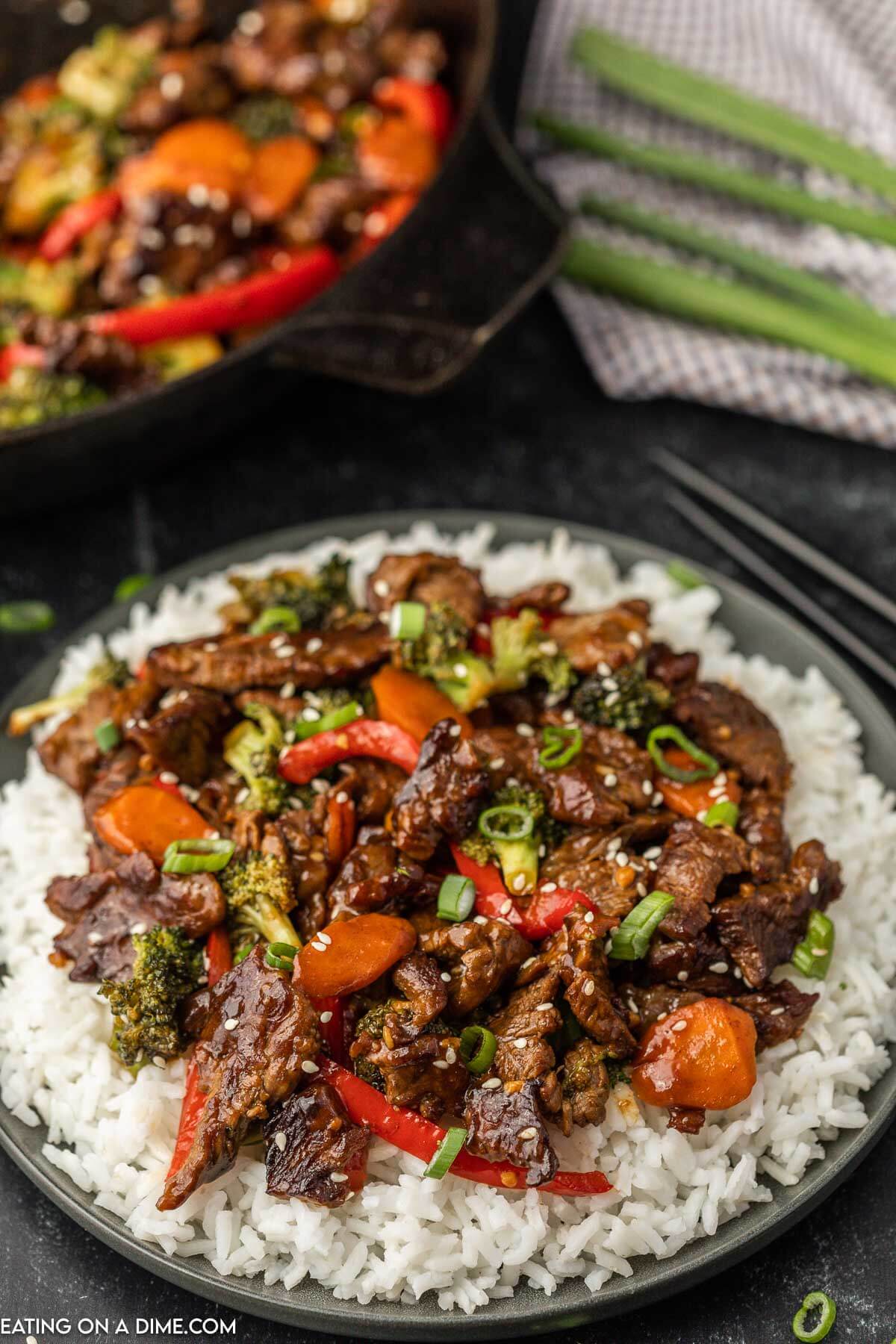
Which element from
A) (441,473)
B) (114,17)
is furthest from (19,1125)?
(114,17)

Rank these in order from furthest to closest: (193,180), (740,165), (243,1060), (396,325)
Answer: (740,165) < (193,180) < (396,325) < (243,1060)

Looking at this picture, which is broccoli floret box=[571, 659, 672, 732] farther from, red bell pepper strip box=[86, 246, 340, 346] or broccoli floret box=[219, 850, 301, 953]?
red bell pepper strip box=[86, 246, 340, 346]

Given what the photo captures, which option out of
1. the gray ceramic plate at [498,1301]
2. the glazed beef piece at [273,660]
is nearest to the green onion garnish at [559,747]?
the glazed beef piece at [273,660]

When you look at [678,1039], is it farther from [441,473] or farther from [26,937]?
[441,473]

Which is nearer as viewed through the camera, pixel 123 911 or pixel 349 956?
pixel 349 956

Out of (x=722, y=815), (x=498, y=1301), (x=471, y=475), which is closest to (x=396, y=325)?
(x=471, y=475)

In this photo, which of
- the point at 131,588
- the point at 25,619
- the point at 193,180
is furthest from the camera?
the point at 193,180

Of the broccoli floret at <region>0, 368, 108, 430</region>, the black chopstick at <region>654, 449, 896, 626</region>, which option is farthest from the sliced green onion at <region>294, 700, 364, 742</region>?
the black chopstick at <region>654, 449, 896, 626</region>

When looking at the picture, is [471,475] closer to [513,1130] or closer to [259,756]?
[259,756]
